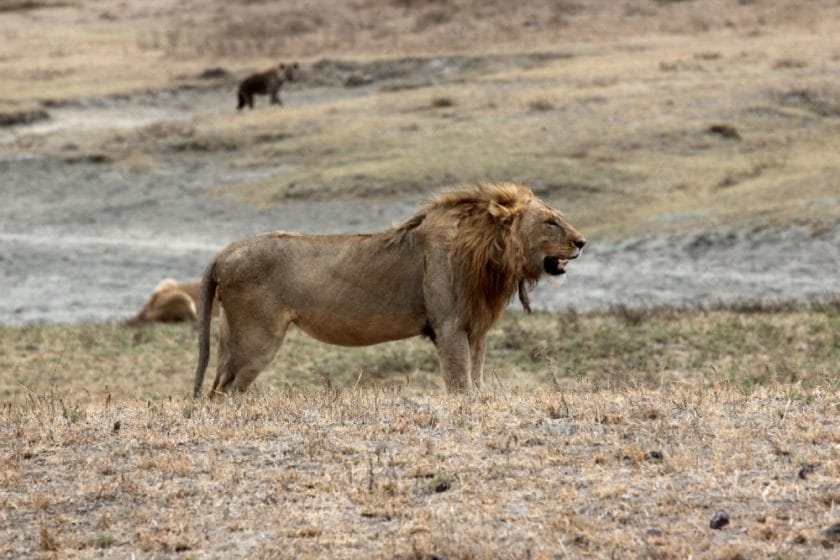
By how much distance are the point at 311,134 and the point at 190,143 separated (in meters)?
2.92

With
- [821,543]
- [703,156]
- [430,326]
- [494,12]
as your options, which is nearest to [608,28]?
[494,12]

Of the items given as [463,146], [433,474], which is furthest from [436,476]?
[463,146]

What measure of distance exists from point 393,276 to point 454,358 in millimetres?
765

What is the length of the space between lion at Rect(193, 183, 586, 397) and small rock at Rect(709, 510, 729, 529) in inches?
153

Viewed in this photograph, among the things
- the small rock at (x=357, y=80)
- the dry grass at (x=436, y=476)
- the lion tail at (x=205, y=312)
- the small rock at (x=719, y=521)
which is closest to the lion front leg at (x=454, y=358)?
the dry grass at (x=436, y=476)

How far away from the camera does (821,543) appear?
628 centimetres

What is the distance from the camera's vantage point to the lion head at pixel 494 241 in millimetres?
10250

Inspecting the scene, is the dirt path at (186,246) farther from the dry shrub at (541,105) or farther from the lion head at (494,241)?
the lion head at (494,241)

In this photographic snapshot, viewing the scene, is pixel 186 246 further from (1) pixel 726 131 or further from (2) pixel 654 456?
(2) pixel 654 456

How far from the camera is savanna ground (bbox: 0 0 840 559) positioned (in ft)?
22.5

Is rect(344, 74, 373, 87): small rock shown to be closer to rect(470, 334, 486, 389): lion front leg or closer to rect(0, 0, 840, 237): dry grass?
rect(0, 0, 840, 237): dry grass

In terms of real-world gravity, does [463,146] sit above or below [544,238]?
below

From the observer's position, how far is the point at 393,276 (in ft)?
34.2

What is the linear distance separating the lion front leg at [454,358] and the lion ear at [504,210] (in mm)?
→ 864
